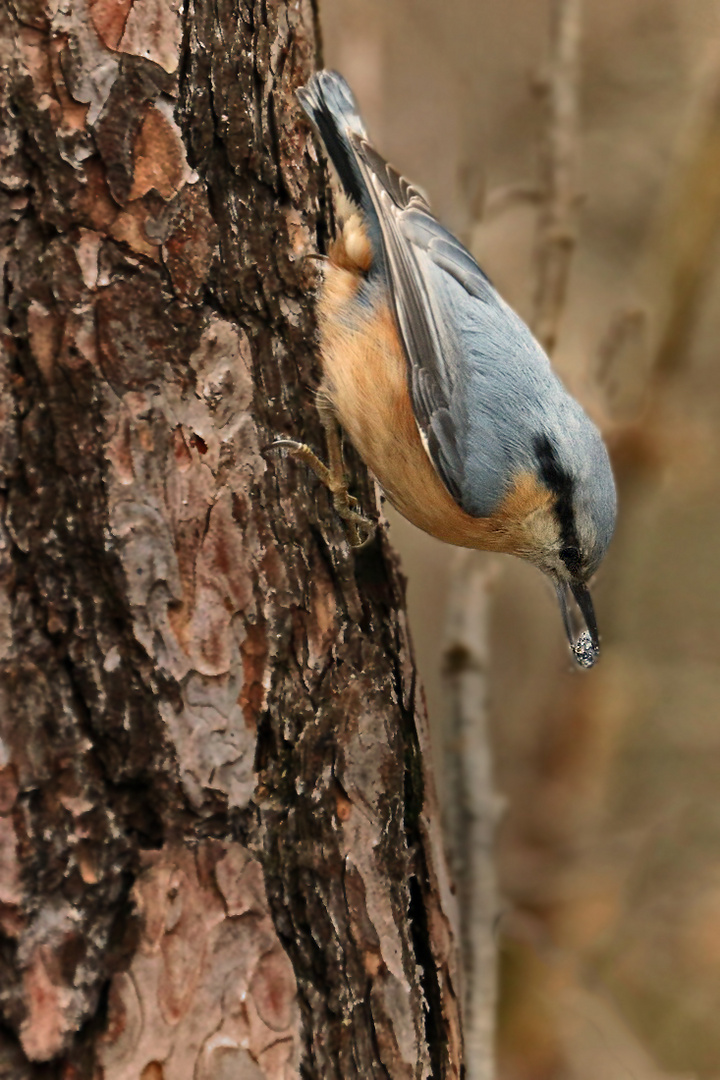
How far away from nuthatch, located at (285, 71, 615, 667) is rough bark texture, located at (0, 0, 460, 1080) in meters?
0.59

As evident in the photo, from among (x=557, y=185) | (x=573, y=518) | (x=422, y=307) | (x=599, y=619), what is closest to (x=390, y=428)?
(x=422, y=307)

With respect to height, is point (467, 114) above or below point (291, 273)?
above

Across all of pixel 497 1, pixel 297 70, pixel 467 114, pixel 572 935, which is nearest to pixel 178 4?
pixel 297 70

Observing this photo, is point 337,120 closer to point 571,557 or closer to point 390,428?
point 390,428

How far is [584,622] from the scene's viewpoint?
2.69 m

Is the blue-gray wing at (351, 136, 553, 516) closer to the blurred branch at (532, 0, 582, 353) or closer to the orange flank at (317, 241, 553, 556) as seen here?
the orange flank at (317, 241, 553, 556)

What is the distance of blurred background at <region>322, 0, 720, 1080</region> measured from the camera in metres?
4.01

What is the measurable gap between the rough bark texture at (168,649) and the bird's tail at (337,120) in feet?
1.02

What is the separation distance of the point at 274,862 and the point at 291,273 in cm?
108

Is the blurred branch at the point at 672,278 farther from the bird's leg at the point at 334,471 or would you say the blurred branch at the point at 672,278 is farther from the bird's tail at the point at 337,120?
the bird's leg at the point at 334,471

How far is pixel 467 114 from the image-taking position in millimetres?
4430

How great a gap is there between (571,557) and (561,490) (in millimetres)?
172

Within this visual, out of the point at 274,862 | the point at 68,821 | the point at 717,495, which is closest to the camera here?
the point at 68,821

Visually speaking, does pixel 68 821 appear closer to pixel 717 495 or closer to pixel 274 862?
pixel 274 862
